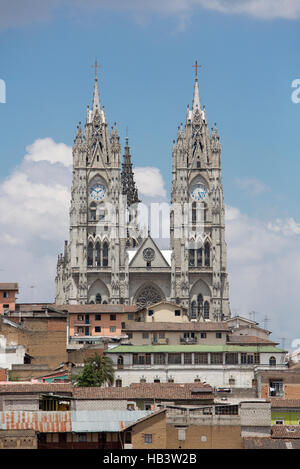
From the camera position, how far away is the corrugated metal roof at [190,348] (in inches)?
3004

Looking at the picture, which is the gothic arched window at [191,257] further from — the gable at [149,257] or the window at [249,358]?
A: the window at [249,358]

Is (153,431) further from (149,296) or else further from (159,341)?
(149,296)

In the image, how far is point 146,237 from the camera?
429 feet

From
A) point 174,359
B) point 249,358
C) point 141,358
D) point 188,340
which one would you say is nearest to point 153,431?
point 141,358

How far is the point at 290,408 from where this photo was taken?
2333 inches

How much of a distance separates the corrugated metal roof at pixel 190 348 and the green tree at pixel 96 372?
2965 mm

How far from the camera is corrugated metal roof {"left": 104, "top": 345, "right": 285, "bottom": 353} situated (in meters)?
76.3

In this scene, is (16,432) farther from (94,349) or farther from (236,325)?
(236,325)

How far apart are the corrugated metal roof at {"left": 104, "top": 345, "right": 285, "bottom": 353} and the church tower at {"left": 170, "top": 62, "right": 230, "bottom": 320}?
4552cm

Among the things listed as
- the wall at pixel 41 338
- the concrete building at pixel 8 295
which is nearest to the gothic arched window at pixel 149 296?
the concrete building at pixel 8 295

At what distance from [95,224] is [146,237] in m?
5.92

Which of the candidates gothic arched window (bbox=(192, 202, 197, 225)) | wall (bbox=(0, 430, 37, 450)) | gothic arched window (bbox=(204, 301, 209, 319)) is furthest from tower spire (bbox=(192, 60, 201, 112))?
wall (bbox=(0, 430, 37, 450))

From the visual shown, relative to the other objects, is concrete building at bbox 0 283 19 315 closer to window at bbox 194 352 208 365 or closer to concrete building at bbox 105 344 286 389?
concrete building at bbox 105 344 286 389

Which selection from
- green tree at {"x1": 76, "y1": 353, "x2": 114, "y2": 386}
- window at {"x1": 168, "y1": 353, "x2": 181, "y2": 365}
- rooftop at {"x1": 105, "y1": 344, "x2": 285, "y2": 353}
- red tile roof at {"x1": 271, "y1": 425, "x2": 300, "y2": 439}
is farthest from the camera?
rooftop at {"x1": 105, "y1": 344, "x2": 285, "y2": 353}
